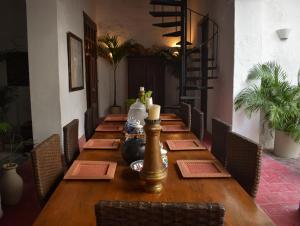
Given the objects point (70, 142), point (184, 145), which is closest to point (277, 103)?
point (184, 145)

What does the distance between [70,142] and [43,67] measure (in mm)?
2302

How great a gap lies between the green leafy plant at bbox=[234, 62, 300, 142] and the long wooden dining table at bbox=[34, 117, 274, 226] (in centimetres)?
309

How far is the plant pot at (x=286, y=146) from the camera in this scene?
14.3 feet

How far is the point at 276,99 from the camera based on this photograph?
442cm

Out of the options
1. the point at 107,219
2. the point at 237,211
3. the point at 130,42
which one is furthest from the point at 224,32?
the point at 107,219

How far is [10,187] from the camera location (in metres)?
2.77

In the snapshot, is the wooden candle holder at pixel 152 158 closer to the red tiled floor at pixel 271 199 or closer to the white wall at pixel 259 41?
the red tiled floor at pixel 271 199

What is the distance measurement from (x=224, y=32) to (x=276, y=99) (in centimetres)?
155

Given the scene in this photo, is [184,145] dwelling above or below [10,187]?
above

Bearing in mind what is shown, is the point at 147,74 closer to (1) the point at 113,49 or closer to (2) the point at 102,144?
(1) the point at 113,49

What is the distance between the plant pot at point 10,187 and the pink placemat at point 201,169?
186 cm

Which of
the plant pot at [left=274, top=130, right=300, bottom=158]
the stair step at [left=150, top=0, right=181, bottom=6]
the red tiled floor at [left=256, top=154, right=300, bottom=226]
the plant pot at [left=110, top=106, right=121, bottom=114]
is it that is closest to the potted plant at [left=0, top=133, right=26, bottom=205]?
the red tiled floor at [left=256, top=154, right=300, bottom=226]

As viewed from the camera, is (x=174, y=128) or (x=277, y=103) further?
(x=277, y=103)

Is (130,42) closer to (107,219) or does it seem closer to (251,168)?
(251,168)
